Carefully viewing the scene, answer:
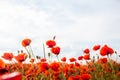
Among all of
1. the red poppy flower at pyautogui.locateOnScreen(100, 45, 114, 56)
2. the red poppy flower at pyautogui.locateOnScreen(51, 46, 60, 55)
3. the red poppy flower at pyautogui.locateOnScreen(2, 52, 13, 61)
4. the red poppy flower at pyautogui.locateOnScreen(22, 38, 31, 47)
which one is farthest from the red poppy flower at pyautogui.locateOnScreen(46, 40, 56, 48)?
the red poppy flower at pyautogui.locateOnScreen(100, 45, 114, 56)

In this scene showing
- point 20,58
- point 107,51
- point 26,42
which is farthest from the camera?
point 26,42

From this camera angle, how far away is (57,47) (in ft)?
14.2

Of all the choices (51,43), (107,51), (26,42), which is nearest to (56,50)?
(51,43)

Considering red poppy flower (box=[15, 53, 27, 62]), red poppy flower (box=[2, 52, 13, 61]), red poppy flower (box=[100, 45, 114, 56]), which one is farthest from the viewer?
red poppy flower (box=[2, 52, 13, 61])

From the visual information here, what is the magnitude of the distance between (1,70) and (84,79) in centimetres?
268

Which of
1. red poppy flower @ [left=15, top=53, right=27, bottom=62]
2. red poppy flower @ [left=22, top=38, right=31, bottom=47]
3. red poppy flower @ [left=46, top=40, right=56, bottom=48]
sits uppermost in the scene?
red poppy flower @ [left=22, top=38, right=31, bottom=47]

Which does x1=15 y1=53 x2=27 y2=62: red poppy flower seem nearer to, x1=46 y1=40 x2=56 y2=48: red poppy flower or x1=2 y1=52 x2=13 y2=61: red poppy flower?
x1=2 y1=52 x2=13 y2=61: red poppy flower

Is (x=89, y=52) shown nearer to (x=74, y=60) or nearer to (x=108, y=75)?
(x=74, y=60)

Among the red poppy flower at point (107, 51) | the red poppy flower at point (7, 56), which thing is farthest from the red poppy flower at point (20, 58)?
the red poppy flower at point (107, 51)

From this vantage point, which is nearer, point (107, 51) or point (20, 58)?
point (107, 51)

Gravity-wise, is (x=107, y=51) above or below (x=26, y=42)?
below

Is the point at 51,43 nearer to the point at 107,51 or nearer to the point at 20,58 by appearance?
the point at 20,58

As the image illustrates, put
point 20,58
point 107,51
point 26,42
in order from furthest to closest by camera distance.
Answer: point 26,42 < point 20,58 < point 107,51

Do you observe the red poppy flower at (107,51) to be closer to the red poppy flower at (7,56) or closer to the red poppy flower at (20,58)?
the red poppy flower at (20,58)
